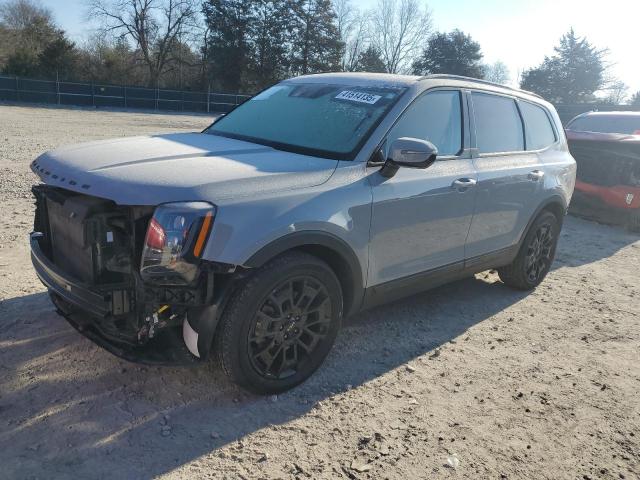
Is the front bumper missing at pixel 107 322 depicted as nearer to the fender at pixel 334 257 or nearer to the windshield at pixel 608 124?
the fender at pixel 334 257

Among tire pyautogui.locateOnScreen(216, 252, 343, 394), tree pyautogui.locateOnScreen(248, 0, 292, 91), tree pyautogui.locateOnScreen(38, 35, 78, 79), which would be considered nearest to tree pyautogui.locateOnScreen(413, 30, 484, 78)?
tree pyautogui.locateOnScreen(248, 0, 292, 91)

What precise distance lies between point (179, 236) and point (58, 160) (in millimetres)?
1125

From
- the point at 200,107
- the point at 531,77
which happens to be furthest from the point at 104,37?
the point at 531,77

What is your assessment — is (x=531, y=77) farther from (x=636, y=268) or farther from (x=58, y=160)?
(x=58, y=160)

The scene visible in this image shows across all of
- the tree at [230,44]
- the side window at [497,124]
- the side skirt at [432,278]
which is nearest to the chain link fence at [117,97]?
the tree at [230,44]

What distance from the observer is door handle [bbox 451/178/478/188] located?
3.93 meters

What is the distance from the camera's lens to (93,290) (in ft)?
8.91

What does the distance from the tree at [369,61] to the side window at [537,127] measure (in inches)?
1969

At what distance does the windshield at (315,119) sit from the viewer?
3.48 meters

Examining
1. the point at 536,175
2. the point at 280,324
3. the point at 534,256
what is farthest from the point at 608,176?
the point at 280,324

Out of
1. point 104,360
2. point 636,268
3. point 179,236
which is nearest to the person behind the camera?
point 179,236

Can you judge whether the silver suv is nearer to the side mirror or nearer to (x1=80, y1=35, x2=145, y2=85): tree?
the side mirror

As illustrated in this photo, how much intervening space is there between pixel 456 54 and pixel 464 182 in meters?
51.3

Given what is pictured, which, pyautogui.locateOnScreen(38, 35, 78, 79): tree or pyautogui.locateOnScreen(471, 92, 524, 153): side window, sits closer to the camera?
pyautogui.locateOnScreen(471, 92, 524, 153): side window
